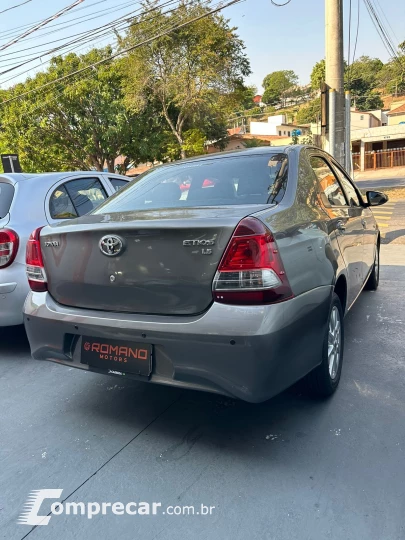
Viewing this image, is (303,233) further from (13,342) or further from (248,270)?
(13,342)

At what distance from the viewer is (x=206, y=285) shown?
6.95 feet

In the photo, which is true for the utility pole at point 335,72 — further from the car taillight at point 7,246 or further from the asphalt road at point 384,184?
the asphalt road at point 384,184

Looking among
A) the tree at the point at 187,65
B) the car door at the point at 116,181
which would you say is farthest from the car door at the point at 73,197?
the tree at the point at 187,65

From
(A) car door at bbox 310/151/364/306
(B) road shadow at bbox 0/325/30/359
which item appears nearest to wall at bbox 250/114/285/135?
(A) car door at bbox 310/151/364/306

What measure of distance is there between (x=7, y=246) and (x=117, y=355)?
177cm

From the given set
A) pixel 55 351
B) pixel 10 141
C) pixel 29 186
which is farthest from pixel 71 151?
pixel 55 351

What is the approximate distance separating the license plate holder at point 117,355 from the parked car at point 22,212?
58.0 inches

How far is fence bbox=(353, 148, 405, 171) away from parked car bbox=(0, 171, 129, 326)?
37634 mm

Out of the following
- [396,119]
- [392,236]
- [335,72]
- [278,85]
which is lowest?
[392,236]

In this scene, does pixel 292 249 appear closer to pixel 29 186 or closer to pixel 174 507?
pixel 174 507

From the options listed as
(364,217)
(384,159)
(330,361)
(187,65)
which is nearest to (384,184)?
(187,65)

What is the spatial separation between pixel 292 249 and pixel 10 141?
26.7m

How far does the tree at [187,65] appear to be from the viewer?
68.0ft

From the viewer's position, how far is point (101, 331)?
2357 millimetres
